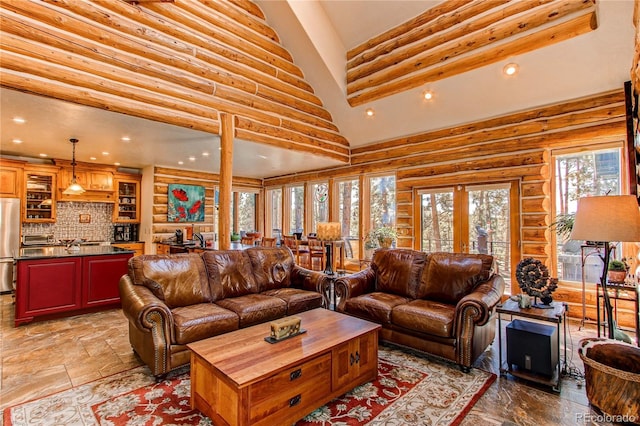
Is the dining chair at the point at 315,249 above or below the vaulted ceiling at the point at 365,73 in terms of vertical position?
below

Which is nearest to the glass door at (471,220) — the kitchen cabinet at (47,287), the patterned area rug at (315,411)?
the patterned area rug at (315,411)

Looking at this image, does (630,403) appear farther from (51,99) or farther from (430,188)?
(51,99)

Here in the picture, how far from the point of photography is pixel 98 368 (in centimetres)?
300

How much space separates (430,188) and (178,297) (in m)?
4.79

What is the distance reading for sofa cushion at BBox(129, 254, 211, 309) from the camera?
3.31 m

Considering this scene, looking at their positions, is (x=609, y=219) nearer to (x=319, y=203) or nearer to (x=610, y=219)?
(x=610, y=219)

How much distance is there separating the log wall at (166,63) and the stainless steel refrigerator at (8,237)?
432 centimetres

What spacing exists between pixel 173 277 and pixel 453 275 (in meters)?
3.24

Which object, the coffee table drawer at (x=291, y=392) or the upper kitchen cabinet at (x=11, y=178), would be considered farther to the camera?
the upper kitchen cabinet at (x=11, y=178)

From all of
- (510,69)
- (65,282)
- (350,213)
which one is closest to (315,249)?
(350,213)

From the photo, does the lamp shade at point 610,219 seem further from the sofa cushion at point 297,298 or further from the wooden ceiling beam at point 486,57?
the sofa cushion at point 297,298

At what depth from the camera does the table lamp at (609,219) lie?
96.1 inches

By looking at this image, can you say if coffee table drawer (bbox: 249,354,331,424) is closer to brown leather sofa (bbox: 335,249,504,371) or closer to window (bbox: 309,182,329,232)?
brown leather sofa (bbox: 335,249,504,371)

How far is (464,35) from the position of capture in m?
4.38
